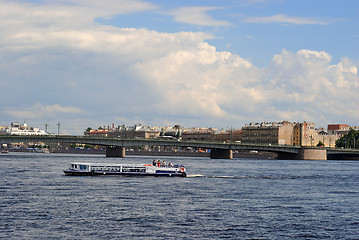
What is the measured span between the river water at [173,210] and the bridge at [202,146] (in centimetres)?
6604

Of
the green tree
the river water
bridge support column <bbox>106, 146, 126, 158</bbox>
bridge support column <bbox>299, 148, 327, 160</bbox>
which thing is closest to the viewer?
the river water

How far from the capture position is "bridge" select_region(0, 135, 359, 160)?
125 m

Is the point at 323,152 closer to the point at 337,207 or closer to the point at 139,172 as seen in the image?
the point at 139,172

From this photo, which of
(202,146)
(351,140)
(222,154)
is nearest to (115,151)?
(202,146)

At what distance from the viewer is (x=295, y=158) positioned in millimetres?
153250

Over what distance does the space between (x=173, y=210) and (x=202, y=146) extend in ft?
329

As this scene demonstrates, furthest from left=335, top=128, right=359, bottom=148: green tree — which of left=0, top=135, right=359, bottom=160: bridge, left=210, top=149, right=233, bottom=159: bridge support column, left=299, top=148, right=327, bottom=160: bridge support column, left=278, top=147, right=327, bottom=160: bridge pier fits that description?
left=210, top=149, right=233, bottom=159: bridge support column

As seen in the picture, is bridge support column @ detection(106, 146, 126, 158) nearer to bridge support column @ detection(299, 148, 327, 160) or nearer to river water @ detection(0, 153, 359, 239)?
bridge support column @ detection(299, 148, 327, 160)

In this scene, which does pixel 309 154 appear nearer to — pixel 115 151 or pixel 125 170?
pixel 115 151

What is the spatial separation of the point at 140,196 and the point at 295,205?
10556 millimetres

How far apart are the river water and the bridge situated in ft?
217

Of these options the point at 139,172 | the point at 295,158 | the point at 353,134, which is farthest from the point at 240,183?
the point at 353,134

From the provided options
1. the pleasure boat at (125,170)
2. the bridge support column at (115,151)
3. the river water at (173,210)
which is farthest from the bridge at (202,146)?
the river water at (173,210)

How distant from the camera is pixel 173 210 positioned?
126 ft
